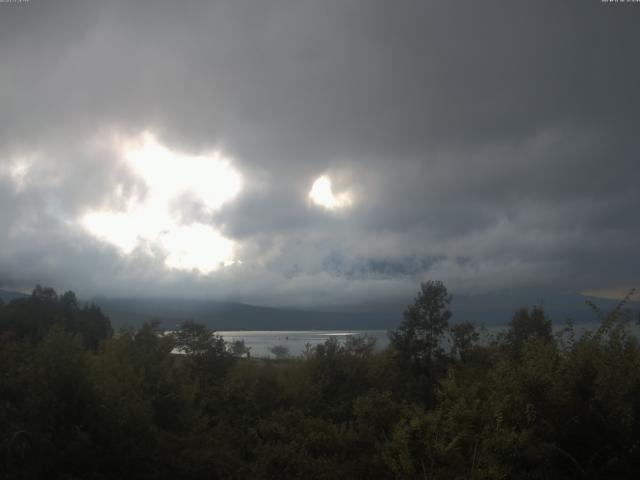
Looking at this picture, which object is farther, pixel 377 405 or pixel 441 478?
pixel 377 405

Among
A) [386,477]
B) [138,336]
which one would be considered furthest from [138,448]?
[138,336]

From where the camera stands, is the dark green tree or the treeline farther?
the dark green tree

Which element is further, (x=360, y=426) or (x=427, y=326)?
(x=427, y=326)

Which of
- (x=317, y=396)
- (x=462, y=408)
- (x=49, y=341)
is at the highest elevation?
(x=49, y=341)

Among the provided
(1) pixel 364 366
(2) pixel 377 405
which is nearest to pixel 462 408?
(2) pixel 377 405

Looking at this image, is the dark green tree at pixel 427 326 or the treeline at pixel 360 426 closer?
the treeline at pixel 360 426

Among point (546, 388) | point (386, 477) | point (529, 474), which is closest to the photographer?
point (529, 474)

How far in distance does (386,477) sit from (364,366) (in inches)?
617

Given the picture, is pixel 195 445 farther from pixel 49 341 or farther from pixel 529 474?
pixel 529 474

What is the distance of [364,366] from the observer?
28.5 metres

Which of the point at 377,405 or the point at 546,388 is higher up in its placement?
the point at 546,388

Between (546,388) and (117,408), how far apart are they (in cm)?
993

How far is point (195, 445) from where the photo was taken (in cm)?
1559

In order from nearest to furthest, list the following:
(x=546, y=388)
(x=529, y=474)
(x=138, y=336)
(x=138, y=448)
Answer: (x=529, y=474), (x=546, y=388), (x=138, y=448), (x=138, y=336)
